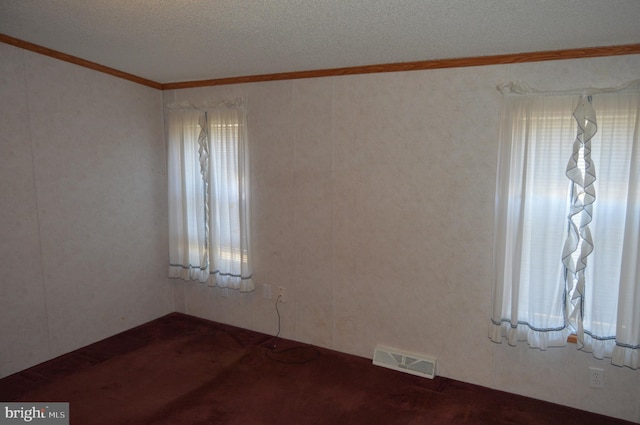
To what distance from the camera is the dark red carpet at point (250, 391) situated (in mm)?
2492

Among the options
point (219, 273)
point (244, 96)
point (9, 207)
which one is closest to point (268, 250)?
point (219, 273)

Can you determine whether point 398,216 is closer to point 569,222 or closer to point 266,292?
point 569,222

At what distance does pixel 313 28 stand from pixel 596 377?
2.84m

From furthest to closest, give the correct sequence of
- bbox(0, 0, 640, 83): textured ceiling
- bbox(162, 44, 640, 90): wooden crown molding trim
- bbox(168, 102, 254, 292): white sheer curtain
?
bbox(168, 102, 254, 292): white sheer curtain
bbox(162, 44, 640, 90): wooden crown molding trim
bbox(0, 0, 640, 83): textured ceiling

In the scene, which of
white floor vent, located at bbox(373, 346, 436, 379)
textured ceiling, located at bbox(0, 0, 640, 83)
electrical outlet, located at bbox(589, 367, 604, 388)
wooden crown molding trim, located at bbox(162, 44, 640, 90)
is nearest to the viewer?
textured ceiling, located at bbox(0, 0, 640, 83)

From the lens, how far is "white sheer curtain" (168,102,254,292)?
139 inches

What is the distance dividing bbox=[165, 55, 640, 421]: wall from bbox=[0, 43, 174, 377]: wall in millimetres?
943

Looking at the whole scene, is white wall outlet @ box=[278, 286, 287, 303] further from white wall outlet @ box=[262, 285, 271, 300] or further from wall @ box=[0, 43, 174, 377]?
wall @ box=[0, 43, 174, 377]

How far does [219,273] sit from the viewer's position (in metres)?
3.69

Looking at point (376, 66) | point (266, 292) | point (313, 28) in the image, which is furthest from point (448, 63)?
point (266, 292)

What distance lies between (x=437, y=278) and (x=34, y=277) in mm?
3006

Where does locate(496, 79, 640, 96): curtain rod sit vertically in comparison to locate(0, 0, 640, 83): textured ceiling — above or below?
below

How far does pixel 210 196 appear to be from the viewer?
362 centimetres

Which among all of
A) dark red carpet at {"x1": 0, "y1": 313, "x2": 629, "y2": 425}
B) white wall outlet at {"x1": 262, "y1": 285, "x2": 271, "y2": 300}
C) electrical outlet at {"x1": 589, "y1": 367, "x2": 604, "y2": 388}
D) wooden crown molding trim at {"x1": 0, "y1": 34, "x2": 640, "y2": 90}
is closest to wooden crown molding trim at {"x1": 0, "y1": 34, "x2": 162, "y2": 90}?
wooden crown molding trim at {"x1": 0, "y1": 34, "x2": 640, "y2": 90}
